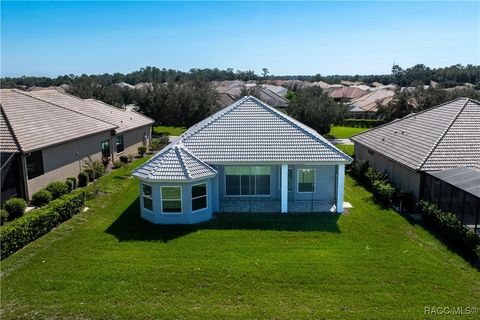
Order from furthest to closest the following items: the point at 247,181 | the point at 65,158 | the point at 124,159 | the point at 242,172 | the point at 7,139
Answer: the point at 124,159 < the point at 65,158 < the point at 7,139 < the point at 247,181 < the point at 242,172

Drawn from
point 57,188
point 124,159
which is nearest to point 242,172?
point 57,188

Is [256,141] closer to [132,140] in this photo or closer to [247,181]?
[247,181]

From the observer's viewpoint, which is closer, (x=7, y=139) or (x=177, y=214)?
(x=177, y=214)

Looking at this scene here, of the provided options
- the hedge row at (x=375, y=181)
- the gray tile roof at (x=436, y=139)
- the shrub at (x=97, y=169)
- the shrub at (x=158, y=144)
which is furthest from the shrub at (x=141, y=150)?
the gray tile roof at (x=436, y=139)

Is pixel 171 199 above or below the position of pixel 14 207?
above

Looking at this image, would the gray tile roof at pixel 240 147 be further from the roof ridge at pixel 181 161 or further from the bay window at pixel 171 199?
the bay window at pixel 171 199
